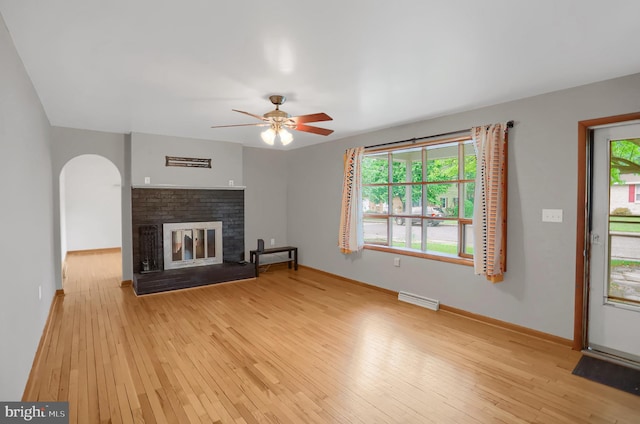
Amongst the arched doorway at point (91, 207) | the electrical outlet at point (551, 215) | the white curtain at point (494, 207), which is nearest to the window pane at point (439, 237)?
the white curtain at point (494, 207)

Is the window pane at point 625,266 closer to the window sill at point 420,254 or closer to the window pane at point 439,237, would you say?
the window sill at point 420,254

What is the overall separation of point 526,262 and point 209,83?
3.62 m

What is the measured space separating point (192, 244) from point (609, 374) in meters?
5.53

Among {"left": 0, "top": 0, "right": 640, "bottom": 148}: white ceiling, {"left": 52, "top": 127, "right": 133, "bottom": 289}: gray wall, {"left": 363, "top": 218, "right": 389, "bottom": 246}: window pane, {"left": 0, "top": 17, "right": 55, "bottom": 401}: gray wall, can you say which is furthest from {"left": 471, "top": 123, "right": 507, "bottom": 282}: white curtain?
{"left": 52, "top": 127, "right": 133, "bottom": 289}: gray wall

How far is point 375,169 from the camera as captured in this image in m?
5.23

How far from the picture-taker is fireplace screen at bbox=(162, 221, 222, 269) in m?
5.34

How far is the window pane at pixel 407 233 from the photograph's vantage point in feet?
15.2

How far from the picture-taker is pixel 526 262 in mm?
3332

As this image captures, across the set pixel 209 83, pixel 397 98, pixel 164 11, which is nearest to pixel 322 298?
pixel 397 98

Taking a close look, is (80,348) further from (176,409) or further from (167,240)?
(167,240)

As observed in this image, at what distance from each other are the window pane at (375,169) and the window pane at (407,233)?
716 mm

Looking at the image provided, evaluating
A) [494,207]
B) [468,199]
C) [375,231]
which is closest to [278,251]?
[375,231]

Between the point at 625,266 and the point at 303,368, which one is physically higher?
the point at 625,266

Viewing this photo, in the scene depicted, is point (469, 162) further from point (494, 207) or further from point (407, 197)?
point (407, 197)
